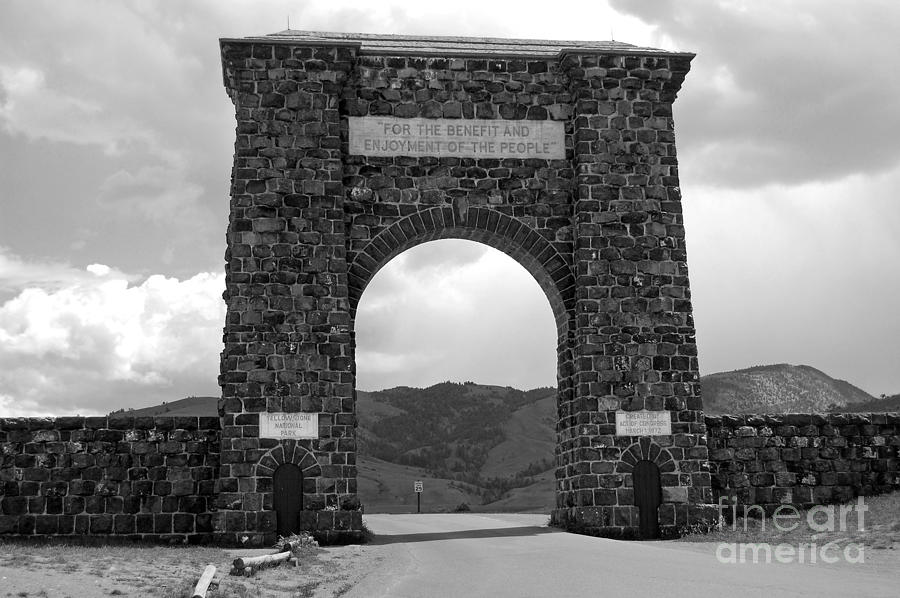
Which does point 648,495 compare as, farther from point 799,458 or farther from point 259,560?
point 259,560

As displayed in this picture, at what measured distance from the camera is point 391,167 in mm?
18625

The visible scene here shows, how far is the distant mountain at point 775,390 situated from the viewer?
7971cm

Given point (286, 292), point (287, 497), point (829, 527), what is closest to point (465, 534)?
point (287, 497)

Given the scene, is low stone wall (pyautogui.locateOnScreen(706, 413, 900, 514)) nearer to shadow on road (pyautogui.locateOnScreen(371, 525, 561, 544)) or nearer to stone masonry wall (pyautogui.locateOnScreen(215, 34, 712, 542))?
stone masonry wall (pyautogui.locateOnScreen(215, 34, 712, 542))

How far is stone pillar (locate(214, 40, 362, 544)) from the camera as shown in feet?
55.9

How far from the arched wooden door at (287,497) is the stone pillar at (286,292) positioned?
0.41 feet

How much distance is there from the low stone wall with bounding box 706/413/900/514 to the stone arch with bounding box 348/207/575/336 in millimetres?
Answer: 3984

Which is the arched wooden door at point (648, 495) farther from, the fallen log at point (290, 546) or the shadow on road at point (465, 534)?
the fallen log at point (290, 546)

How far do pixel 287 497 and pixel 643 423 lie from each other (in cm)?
669

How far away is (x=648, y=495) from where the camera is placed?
1789cm

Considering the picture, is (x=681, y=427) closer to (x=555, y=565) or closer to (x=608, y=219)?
(x=608, y=219)

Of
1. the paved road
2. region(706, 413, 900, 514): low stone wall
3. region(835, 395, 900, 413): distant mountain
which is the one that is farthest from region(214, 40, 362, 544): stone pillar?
region(835, 395, 900, 413): distant mountain

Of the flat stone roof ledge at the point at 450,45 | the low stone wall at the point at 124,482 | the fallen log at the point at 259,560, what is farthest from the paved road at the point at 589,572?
the flat stone roof ledge at the point at 450,45

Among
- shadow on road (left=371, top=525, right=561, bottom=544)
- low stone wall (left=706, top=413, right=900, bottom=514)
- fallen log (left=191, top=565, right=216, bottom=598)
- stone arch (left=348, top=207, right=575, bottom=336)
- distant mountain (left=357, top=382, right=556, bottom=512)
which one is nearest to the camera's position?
fallen log (left=191, top=565, right=216, bottom=598)
